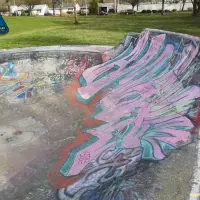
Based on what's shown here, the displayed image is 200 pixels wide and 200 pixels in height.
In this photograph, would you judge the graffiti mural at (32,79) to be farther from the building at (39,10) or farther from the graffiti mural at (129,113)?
the building at (39,10)

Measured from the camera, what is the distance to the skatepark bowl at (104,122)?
5.13m

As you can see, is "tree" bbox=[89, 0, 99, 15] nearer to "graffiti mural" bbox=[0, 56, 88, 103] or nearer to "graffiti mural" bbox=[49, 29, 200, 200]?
"graffiti mural" bbox=[0, 56, 88, 103]

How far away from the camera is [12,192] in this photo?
5.74 meters

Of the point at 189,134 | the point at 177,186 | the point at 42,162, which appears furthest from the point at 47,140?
the point at 177,186

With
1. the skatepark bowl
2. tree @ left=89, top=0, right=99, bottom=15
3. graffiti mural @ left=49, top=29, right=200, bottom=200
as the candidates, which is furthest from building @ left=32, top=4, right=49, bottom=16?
graffiti mural @ left=49, top=29, right=200, bottom=200

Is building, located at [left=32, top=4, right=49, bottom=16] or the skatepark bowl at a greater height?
building, located at [left=32, top=4, right=49, bottom=16]

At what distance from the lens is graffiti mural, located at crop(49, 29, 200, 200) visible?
214 inches

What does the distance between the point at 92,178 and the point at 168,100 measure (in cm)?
325

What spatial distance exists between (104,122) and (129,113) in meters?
0.70

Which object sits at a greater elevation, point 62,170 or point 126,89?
point 126,89

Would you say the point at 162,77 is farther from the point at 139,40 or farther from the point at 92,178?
the point at 92,178

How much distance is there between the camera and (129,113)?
8188 mm

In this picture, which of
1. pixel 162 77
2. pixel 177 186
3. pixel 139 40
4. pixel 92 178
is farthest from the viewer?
pixel 139 40

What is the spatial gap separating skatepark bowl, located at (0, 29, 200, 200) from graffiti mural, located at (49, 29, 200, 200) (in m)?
0.02
